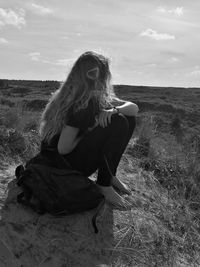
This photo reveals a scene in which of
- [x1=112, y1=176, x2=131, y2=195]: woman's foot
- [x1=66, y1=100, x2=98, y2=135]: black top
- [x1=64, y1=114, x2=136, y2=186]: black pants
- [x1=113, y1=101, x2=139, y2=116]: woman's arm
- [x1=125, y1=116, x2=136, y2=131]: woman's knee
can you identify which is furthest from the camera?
[x1=112, y1=176, x2=131, y2=195]: woman's foot

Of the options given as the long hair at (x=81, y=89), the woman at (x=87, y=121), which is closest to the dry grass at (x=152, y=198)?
the woman at (x=87, y=121)

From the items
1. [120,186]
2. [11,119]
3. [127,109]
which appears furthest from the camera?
[11,119]

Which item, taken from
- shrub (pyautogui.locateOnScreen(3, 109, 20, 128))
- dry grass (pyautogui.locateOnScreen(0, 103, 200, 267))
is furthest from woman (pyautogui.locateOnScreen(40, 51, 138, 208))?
shrub (pyautogui.locateOnScreen(3, 109, 20, 128))

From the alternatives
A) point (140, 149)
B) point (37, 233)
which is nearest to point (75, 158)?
point (37, 233)

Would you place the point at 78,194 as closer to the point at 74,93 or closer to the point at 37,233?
the point at 37,233

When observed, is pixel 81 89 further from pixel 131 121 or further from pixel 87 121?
pixel 131 121

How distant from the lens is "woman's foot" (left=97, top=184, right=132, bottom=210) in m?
3.29

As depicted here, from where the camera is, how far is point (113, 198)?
3330 millimetres

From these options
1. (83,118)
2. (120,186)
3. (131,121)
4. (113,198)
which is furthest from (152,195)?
(83,118)

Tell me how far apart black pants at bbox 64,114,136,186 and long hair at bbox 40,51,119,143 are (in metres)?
0.18

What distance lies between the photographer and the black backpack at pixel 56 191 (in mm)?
2854

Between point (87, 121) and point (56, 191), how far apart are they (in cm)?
56

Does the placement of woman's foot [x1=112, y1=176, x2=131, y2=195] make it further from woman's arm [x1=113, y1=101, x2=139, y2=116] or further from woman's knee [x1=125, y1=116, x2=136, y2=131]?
woman's arm [x1=113, y1=101, x2=139, y2=116]

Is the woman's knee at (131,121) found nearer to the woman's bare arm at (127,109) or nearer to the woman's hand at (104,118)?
the woman's bare arm at (127,109)
